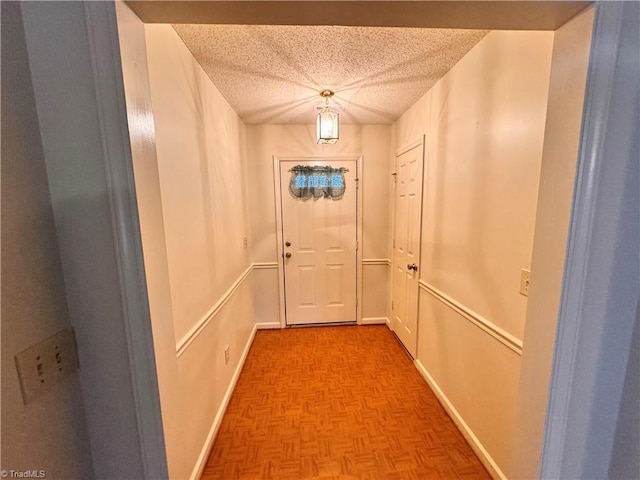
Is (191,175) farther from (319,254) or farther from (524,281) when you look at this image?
(319,254)

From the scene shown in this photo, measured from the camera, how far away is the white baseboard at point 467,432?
4.49 ft

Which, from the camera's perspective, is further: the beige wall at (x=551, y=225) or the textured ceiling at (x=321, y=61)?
the textured ceiling at (x=321, y=61)

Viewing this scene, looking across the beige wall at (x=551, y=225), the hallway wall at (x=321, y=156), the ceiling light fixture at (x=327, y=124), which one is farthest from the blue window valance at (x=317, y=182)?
the beige wall at (x=551, y=225)

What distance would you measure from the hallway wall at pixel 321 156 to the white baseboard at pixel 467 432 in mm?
1210

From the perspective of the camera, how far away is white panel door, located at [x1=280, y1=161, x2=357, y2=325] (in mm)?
3008

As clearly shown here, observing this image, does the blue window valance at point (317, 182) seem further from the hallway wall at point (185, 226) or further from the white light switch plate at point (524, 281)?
the white light switch plate at point (524, 281)

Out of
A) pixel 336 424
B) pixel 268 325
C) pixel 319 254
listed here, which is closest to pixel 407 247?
pixel 319 254

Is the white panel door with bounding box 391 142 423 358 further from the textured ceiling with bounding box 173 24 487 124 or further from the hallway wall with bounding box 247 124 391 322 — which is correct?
the textured ceiling with bounding box 173 24 487 124

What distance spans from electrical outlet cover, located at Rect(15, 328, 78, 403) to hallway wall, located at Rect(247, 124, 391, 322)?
2.34 meters

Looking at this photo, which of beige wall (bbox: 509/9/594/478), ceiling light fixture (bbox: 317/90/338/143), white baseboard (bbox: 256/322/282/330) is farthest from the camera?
white baseboard (bbox: 256/322/282/330)

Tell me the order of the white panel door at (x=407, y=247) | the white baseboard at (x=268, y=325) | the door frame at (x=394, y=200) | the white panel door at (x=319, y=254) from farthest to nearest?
the white baseboard at (x=268, y=325), the white panel door at (x=319, y=254), the white panel door at (x=407, y=247), the door frame at (x=394, y=200)

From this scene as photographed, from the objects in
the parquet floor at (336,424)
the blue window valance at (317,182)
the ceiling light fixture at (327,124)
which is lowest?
the parquet floor at (336,424)

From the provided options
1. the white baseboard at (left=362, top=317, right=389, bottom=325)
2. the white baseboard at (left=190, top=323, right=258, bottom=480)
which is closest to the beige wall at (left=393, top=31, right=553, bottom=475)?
the white baseboard at (left=362, top=317, right=389, bottom=325)

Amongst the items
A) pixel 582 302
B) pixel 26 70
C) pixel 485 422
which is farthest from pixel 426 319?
pixel 26 70
